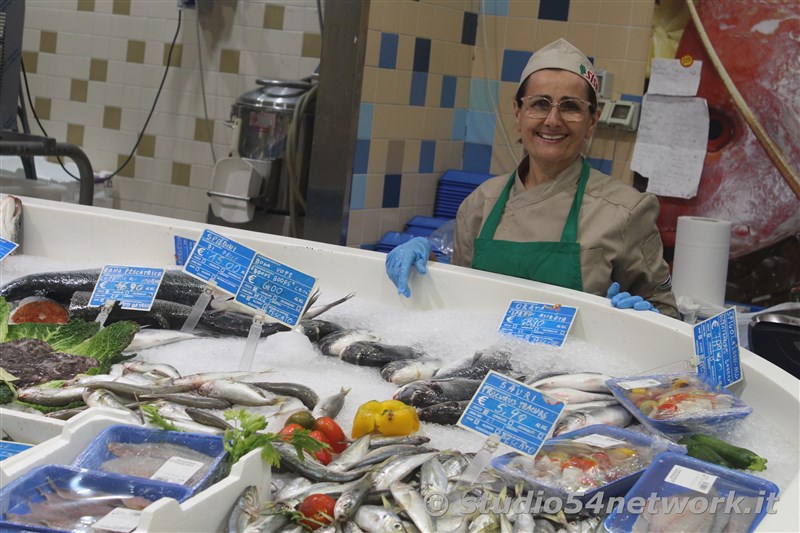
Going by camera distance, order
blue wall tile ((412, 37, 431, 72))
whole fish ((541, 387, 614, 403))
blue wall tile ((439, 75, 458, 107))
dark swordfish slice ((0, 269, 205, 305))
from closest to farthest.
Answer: whole fish ((541, 387, 614, 403))
dark swordfish slice ((0, 269, 205, 305))
blue wall tile ((412, 37, 431, 72))
blue wall tile ((439, 75, 458, 107))

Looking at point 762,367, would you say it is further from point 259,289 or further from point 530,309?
point 259,289

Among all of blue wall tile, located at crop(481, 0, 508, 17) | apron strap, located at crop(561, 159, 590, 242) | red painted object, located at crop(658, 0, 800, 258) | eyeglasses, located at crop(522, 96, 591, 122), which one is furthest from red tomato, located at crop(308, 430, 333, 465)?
blue wall tile, located at crop(481, 0, 508, 17)

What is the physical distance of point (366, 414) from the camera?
6.14 ft

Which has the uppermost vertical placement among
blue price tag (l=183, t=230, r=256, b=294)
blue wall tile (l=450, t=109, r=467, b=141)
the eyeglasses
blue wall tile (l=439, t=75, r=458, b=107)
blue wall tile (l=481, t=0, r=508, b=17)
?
blue wall tile (l=481, t=0, r=508, b=17)

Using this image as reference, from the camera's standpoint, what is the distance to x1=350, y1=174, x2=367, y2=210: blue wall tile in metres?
4.30

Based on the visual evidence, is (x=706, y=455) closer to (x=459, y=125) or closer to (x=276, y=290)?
(x=276, y=290)

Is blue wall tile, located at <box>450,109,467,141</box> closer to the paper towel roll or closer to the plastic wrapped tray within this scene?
the paper towel roll

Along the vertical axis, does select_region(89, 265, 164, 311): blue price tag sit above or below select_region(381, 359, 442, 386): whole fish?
above

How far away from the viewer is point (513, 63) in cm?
487

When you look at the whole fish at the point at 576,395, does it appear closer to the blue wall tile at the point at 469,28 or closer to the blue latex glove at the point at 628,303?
the blue latex glove at the point at 628,303

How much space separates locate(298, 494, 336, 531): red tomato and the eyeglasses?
5.83ft

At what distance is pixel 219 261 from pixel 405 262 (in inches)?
22.4

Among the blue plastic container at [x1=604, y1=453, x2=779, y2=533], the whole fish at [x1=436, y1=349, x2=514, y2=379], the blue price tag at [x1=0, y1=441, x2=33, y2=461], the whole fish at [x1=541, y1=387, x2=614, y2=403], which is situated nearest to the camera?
the blue plastic container at [x1=604, y1=453, x2=779, y2=533]

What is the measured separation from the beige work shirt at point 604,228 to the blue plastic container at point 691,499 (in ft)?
4.47
